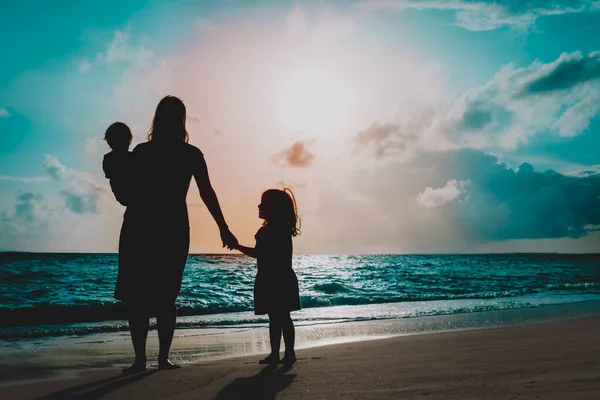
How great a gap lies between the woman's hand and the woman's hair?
0.74 m

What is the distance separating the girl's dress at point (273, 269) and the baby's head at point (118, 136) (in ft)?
4.17

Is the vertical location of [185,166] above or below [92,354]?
above

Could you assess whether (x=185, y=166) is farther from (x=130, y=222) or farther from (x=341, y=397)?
(x=341, y=397)

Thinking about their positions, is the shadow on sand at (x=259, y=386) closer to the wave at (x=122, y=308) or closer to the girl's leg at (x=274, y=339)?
the girl's leg at (x=274, y=339)

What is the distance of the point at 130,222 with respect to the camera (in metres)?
3.81

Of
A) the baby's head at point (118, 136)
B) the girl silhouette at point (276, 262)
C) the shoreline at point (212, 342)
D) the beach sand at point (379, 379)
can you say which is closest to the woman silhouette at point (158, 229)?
the baby's head at point (118, 136)

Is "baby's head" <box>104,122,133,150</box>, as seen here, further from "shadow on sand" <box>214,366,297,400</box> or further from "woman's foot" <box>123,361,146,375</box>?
"shadow on sand" <box>214,366,297,400</box>

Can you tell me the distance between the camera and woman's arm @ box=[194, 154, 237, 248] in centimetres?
403

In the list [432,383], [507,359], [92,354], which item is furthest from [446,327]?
[432,383]

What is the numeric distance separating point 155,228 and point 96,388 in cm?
Answer: 107

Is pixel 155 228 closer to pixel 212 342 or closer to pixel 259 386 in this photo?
pixel 259 386

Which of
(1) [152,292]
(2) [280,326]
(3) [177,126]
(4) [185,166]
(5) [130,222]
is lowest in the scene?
(2) [280,326]

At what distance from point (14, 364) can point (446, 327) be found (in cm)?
584

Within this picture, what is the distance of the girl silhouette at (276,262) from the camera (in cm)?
443
